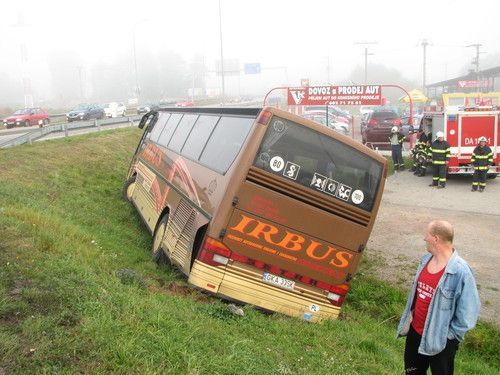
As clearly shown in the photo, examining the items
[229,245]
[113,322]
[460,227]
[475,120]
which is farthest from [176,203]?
[475,120]

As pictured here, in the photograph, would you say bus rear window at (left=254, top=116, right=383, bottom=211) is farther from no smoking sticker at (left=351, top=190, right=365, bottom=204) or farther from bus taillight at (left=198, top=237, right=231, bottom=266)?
bus taillight at (left=198, top=237, right=231, bottom=266)

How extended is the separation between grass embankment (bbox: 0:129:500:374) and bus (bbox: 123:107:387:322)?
349 mm

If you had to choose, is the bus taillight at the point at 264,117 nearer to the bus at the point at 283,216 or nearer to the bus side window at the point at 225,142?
the bus at the point at 283,216

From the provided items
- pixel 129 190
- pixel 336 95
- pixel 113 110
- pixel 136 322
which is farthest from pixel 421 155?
pixel 113 110

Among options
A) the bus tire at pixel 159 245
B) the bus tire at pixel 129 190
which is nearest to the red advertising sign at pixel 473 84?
the bus tire at pixel 129 190

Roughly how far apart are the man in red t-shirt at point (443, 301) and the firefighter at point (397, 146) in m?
16.2

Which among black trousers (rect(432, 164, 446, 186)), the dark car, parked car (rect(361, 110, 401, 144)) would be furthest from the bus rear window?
the dark car

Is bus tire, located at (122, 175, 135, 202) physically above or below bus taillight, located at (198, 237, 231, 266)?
below

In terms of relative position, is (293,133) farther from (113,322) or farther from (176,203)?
(113,322)

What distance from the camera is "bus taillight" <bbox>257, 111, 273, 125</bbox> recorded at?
6152 millimetres

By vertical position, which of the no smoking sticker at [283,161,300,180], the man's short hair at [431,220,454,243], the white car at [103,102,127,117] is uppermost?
the no smoking sticker at [283,161,300,180]

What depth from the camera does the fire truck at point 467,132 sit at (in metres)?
17.3

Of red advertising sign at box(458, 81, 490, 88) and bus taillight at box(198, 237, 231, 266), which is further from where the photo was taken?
red advertising sign at box(458, 81, 490, 88)

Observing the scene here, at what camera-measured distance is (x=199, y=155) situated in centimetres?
762
